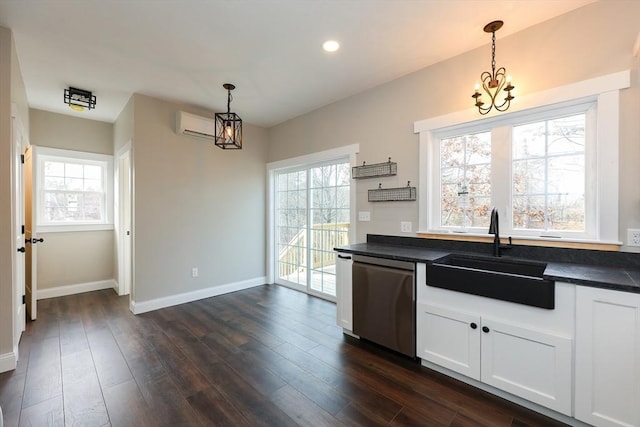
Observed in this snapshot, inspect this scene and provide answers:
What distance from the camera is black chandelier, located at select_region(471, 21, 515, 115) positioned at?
221cm

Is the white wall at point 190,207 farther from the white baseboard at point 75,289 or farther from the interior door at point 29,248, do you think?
the white baseboard at point 75,289

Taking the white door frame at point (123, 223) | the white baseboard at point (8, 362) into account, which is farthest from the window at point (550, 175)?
the white door frame at point (123, 223)

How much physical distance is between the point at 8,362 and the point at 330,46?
3673mm

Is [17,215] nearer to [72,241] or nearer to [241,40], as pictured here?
[72,241]

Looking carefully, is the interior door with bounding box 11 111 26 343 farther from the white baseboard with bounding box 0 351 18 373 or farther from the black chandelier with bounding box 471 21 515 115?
the black chandelier with bounding box 471 21 515 115

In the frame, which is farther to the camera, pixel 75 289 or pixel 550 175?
pixel 75 289

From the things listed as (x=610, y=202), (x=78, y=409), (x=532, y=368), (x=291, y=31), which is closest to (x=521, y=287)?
(x=532, y=368)

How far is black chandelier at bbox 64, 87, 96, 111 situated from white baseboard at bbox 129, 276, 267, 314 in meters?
2.47

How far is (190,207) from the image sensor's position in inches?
154

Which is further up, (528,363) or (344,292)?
(344,292)

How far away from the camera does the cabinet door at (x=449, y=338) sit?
1.99 metres

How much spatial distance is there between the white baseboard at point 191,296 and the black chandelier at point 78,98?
2.47m

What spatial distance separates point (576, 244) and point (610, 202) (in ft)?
1.13

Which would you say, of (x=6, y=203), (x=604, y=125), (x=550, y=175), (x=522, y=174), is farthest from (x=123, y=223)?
(x=604, y=125)
